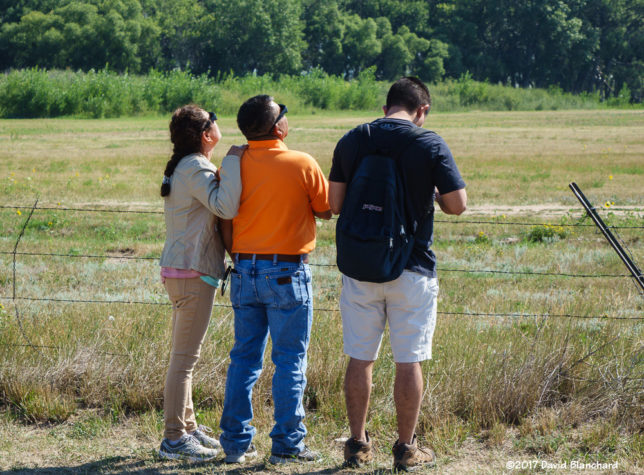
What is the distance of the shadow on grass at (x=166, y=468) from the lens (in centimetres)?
395

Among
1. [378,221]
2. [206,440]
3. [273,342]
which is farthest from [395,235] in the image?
[206,440]

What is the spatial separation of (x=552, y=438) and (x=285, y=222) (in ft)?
6.31

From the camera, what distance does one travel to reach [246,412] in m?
3.96

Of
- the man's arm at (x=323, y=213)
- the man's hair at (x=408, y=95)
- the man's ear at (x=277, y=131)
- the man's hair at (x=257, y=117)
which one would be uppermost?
the man's hair at (x=408, y=95)

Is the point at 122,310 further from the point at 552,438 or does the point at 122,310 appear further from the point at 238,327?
the point at 552,438

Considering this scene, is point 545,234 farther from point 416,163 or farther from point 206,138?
point 206,138

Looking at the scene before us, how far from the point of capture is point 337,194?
150 inches

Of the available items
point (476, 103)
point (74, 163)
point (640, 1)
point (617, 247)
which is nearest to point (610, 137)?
point (74, 163)

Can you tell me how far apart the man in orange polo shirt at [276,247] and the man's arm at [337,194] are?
28 millimetres

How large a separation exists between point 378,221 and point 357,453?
120 cm

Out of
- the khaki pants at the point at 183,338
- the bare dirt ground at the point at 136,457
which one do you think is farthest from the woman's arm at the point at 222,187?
the bare dirt ground at the point at 136,457

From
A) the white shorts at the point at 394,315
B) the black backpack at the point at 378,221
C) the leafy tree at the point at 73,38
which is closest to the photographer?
the black backpack at the point at 378,221

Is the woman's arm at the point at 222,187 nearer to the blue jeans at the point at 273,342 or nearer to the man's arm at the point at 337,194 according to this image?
the blue jeans at the point at 273,342

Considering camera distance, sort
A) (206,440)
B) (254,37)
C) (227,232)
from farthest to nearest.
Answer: (254,37) < (206,440) < (227,232)
